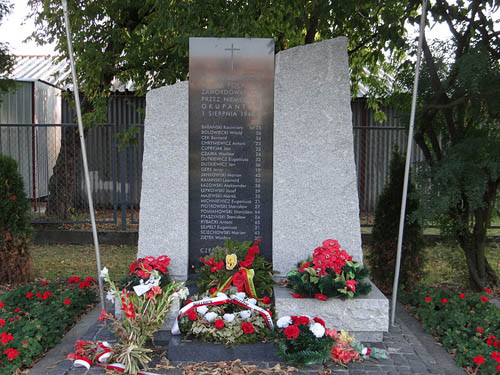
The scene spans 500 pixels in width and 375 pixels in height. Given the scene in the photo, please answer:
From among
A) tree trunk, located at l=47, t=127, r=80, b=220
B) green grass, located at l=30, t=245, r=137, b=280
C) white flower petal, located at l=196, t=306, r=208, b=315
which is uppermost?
tree trunk, located at l=47, t=127, r=80, b=220

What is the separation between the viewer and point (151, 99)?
448 centimetres

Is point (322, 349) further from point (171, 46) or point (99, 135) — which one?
point (99, 135)

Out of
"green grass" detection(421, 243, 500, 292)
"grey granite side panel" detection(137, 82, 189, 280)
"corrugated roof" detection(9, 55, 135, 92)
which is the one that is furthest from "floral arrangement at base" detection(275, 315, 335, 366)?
"corrugated roof" detection(9, 55, 135, 92)

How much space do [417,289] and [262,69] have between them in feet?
8.80

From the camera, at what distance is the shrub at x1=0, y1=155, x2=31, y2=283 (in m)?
6.02

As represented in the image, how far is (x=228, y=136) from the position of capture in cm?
457

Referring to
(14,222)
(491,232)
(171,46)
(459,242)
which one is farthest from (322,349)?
(491,232)

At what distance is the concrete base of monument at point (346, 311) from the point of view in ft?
12.5

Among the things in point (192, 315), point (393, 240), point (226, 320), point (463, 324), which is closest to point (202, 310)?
point (192, 315)

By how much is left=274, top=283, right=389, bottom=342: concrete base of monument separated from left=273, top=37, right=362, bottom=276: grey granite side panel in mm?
704

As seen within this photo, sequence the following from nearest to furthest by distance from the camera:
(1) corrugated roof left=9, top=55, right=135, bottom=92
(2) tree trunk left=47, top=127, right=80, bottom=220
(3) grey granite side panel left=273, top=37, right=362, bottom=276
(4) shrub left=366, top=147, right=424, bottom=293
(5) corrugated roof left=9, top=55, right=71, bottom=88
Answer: (3) grey granite side panel left=273, top=37, right=362, bottom=276
(4) shrub left=366, top=147, right=424, bottom=293
(2) tree trunk left=47, top=127, right=80, bottom=220
(1) corrugated roof left=9, top=55, right=135, bottom=92
(5) corrugated roof left=9, top=55, right=71, bottom=88

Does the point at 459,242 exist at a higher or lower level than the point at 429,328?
higher

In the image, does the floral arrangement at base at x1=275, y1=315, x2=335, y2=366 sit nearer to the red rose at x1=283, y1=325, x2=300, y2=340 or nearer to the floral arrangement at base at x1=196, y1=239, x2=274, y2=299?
the red rose at x1=283, y1=325, x2=300, y2=340

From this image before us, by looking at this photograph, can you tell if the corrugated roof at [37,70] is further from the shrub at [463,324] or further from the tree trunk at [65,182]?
the shrub at [463,324]
